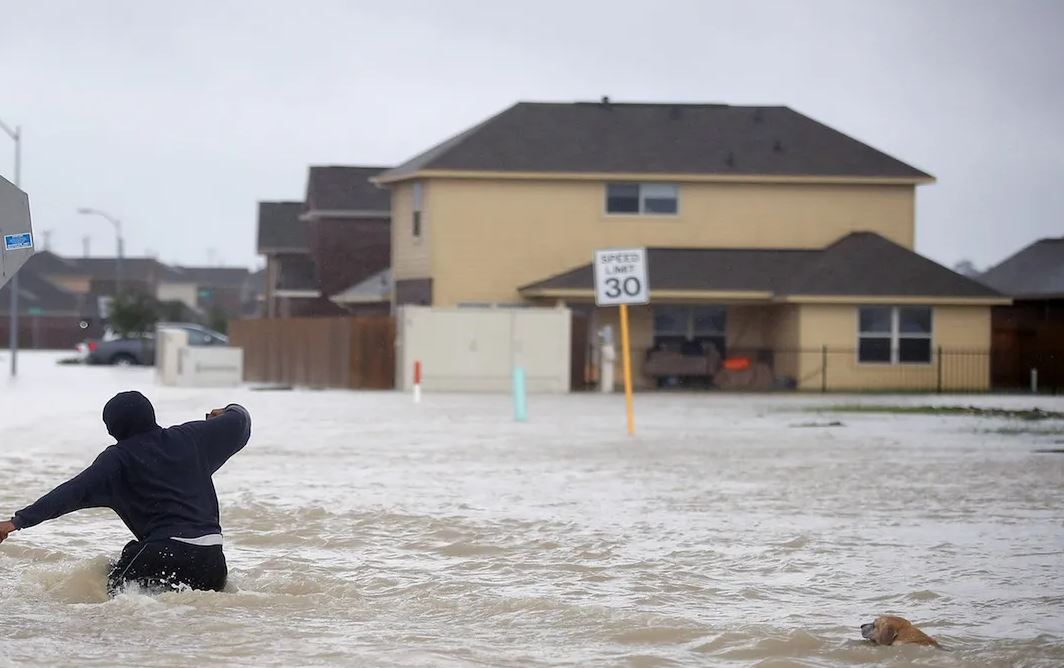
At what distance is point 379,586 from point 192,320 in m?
117

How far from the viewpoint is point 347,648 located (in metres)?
9.07

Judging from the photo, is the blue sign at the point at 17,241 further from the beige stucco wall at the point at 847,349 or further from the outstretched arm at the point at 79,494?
the beige stucco wall at the point at 847,349

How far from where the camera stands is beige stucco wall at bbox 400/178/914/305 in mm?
45250

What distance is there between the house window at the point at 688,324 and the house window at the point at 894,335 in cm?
374

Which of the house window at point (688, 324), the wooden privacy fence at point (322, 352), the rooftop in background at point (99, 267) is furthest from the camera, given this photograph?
the rooftop in background at point (99, 267)

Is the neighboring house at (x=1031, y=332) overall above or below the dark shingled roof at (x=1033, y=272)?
below

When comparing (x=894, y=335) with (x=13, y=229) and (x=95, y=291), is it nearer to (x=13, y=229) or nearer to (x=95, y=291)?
(x=13, y=229)

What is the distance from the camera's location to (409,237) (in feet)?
155

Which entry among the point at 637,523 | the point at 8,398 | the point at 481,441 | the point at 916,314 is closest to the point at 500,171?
the point at 916,314

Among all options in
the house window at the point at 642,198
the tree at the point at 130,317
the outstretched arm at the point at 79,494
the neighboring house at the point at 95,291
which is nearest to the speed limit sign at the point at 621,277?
the outstretched arm at the point at 79,494

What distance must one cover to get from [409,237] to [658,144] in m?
7.34

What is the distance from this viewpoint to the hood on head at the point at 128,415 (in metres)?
9.64

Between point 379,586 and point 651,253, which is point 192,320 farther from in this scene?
point 379,586

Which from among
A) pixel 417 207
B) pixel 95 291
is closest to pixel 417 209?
pixel 417 207
